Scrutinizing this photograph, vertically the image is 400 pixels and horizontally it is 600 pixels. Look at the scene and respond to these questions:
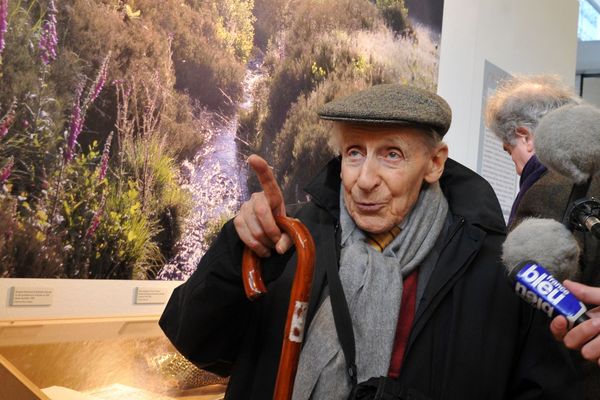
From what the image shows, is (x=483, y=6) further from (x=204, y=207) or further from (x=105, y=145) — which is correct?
(x=105, y=145)

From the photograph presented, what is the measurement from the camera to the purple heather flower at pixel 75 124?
2.10 meters

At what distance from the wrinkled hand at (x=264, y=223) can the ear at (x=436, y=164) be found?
441 mm

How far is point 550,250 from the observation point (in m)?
1.10

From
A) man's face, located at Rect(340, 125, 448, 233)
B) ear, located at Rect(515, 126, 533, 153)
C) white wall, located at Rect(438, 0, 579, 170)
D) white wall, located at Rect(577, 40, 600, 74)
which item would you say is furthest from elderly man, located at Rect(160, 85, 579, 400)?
white wall, located at Rect(577, 40, 600, 74)

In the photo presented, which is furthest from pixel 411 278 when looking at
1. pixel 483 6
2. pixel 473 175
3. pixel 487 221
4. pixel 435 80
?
pixel 483 6

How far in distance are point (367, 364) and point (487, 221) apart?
42 cm

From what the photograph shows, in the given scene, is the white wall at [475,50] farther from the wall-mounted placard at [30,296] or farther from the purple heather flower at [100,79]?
the wall-mounted placard at [30,296]

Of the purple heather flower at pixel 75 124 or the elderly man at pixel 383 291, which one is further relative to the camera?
the purple heather flower at pixel 75 124

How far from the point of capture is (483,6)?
4.01m

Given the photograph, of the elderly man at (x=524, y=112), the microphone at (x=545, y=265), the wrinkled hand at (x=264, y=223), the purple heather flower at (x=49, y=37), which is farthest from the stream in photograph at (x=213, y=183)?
the microphone at (x=545, y=265)

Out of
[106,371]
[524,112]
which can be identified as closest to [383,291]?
[106,371]

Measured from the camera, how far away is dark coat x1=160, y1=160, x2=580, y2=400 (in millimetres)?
1339

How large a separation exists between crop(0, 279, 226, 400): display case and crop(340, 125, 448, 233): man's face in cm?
65

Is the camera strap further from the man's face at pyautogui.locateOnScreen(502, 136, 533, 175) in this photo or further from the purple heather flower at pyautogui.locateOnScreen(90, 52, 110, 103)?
the man's face at pyautogui.locateOnScreen(502, 136, 533, 175)
